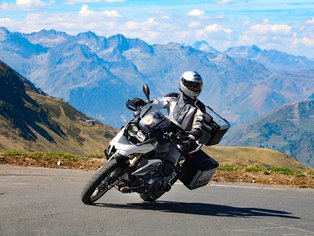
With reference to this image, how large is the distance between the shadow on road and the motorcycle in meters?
0.35

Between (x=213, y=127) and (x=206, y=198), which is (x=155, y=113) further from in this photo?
(x=206, y=198)

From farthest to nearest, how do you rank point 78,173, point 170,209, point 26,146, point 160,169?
point 26,146, point 78,173, point 170,209, point 160,169

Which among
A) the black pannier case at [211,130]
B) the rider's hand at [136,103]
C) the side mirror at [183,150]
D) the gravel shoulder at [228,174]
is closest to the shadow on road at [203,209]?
the side mirror at [183,150]

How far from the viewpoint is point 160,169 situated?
381 inches

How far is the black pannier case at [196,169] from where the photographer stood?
34.3 ft

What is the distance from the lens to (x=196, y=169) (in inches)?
411

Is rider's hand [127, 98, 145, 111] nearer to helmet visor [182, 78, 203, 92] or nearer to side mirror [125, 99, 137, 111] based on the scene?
side mirror [125, 99, 137, 111]

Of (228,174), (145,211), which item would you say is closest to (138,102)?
(145,211)

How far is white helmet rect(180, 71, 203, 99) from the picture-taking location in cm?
1030

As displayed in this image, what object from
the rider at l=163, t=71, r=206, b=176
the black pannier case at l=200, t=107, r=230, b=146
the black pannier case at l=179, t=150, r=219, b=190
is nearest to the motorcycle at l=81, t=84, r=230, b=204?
the rider at l=163, t=71, r=206, b=176

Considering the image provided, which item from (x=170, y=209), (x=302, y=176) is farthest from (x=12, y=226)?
(x=302, y=176)

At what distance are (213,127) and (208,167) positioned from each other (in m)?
0.77

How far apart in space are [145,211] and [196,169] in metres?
1.34

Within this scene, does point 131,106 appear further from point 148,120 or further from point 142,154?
point 142,154
